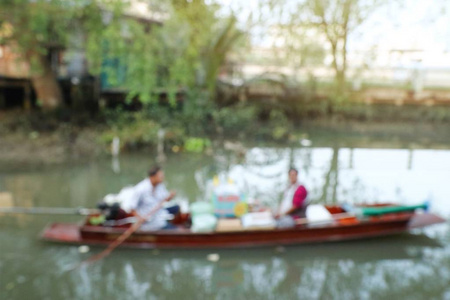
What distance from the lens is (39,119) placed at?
49.1 feet

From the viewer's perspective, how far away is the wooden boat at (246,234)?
6590 mm

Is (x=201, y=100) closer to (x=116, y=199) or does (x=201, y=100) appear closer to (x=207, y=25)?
(x=207, y=25)

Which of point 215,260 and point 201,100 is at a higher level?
point 201,100

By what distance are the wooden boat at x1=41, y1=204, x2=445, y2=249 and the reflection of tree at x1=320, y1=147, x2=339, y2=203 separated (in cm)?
267

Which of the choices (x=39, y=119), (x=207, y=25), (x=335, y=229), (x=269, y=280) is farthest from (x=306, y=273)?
(x=39, y=119)

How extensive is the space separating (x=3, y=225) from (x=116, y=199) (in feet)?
8.37

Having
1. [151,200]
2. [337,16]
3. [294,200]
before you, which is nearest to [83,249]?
[151,200]

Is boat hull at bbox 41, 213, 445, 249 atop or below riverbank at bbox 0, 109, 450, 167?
below

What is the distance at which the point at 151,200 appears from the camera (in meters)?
6.71

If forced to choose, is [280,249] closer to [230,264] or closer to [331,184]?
[230,264]

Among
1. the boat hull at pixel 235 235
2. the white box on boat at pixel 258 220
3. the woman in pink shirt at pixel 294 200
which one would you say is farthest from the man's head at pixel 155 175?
the woman in pink shirt at pixel 294 200

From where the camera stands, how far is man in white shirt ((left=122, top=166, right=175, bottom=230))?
651 cm

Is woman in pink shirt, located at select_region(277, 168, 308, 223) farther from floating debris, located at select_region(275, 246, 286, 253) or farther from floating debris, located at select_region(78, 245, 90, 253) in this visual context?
floating debris, located at select_region(78, 245, 90, 253)

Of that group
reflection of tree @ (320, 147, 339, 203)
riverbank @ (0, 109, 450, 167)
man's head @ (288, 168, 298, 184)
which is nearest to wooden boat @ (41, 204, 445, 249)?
man's head @ (288, 168, 298, 184)
